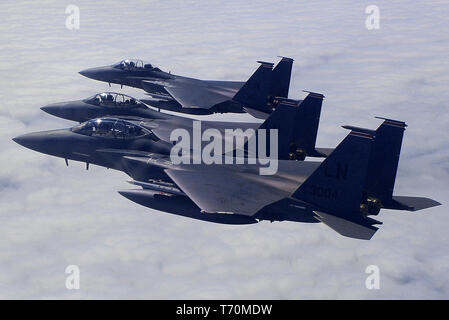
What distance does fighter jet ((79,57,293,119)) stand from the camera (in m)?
39.7

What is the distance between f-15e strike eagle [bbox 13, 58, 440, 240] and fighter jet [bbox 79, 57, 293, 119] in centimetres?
408

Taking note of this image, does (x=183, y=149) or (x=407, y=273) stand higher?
(x=183, y=149)

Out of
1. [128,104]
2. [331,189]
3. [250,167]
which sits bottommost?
[250,167]

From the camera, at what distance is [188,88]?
4366cm

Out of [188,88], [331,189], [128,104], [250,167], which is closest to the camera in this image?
[331,189]

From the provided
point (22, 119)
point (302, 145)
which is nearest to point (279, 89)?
point (302, 145)

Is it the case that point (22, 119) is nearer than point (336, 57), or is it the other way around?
point (22, 119)

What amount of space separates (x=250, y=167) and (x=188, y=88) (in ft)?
54.8

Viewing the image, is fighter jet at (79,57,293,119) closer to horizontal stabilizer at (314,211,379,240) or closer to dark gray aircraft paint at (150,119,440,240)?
dark gray aircraft paint at (150,119,440,240)

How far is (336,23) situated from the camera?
162 metres

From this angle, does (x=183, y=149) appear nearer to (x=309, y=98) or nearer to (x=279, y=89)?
Answer: (x=309, y=98)

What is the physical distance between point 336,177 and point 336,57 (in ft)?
339

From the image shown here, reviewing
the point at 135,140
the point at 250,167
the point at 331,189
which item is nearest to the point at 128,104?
the point at 135,140

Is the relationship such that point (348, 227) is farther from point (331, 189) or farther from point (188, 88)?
point (188, 88)
